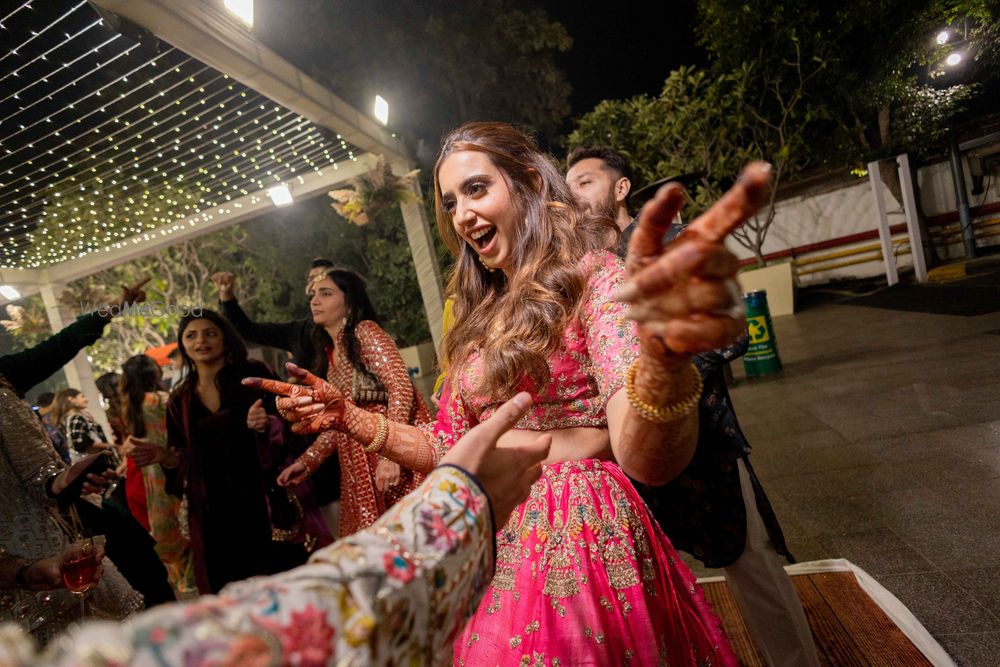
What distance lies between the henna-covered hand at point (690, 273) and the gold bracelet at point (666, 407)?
164mm

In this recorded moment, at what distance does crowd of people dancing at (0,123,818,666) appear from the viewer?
0.61 m

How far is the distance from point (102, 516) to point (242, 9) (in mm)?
3692

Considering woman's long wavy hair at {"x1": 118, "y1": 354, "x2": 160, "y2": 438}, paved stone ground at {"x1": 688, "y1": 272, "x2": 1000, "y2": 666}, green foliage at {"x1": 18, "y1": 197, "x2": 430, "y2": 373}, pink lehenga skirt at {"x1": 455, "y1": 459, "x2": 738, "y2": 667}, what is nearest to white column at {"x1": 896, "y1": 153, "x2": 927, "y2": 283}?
paved stone ground at {"x1": 688, "y1": 272, "x2": 1000, "y2": 666}

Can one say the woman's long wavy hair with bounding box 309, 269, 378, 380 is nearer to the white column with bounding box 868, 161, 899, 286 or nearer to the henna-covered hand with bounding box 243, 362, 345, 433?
the henna-covered hand with bounding box 243, 362, 345, 433

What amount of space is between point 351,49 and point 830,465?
12.4 meters

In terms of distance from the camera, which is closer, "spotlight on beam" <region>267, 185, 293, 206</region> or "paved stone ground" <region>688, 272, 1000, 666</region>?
"paved stone ground" <region>688, 272, 1000, 666</region>

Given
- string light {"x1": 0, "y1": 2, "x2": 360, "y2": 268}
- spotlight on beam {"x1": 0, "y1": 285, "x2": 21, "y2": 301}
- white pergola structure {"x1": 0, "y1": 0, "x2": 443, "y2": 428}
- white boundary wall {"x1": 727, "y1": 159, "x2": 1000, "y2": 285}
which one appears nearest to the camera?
white pergola structure {"x1": 0, "y1": 0, "x2": 443, "y2": 428}

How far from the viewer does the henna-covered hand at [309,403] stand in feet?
5.36

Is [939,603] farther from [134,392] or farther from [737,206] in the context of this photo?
[134,392]

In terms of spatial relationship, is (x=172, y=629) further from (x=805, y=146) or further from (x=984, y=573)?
(x=805, y=146)

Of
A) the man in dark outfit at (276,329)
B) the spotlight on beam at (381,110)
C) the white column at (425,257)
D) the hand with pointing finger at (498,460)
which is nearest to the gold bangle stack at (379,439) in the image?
the hand with pointing finger at (498,460)

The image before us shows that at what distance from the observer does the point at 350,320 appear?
3051mm

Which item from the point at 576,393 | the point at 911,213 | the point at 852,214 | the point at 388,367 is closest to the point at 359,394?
the point at 388,367

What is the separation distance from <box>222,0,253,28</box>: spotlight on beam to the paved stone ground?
16.4 feet
